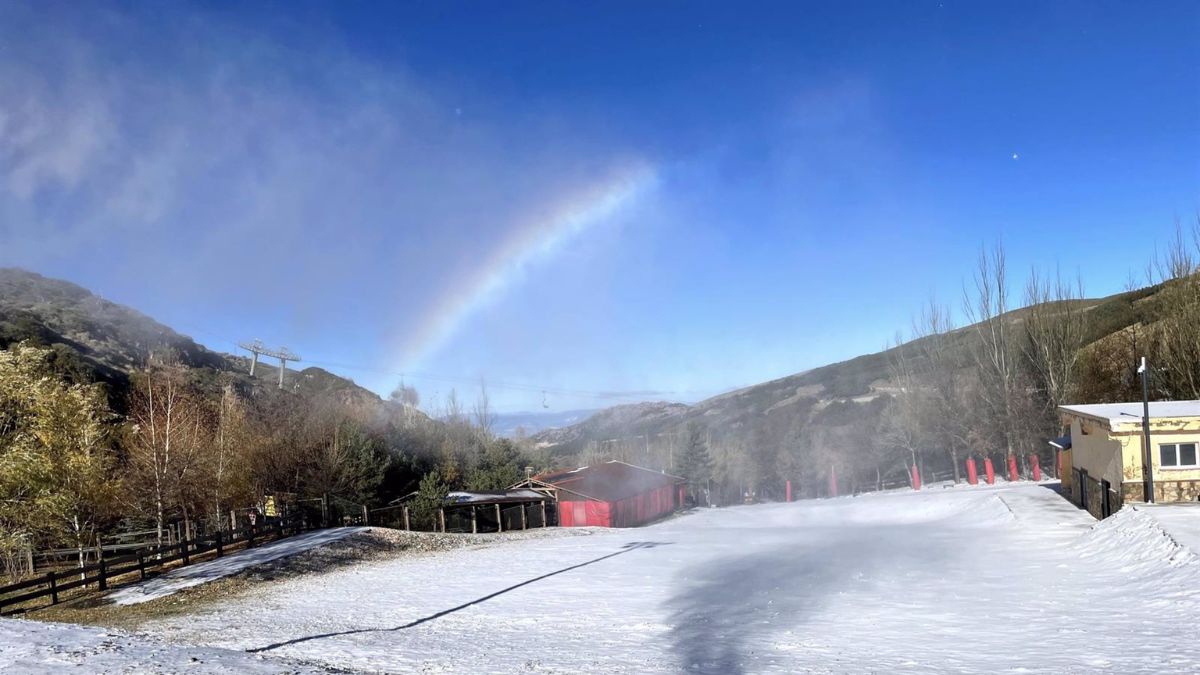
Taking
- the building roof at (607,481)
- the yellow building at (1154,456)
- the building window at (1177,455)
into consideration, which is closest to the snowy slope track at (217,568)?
the building roof at (607,481)

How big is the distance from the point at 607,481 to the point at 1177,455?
34.0 meters

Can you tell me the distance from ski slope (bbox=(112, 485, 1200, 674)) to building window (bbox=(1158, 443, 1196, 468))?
3.43 m

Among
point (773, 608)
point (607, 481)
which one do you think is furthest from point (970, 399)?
point (773, 608)

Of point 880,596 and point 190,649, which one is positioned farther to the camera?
point 880,596

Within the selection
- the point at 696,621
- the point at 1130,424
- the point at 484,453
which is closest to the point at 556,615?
the point at 696,621

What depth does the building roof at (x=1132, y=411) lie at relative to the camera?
79.2 ft

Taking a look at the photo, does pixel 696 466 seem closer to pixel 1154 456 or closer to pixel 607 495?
pixel 607 495

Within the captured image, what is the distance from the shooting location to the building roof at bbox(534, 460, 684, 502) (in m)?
49.5

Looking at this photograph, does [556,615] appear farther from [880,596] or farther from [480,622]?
[880,596]

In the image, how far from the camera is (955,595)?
18.1 meters

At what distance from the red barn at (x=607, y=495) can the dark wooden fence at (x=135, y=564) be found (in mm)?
17689

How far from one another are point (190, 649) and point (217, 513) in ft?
95.7

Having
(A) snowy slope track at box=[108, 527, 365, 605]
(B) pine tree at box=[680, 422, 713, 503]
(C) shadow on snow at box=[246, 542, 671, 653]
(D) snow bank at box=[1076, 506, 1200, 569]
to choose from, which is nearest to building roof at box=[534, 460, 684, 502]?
(A) snowy slope track at box=[108, 527, 365, 605]

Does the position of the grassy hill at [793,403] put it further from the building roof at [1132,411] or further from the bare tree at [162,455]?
the bare tree at [162,455]
